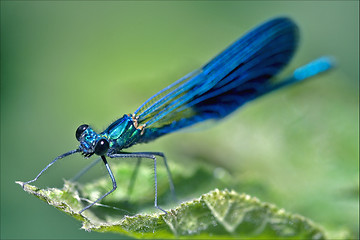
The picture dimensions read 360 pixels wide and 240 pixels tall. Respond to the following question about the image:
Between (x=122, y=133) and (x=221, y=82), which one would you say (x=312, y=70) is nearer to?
(x=221, y=82)

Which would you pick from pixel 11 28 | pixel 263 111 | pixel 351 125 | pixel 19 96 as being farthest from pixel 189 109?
pixel 11 28

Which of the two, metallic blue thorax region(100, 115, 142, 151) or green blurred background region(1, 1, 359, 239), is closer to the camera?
metallic blue thorax region(100, 115, 142, 151)

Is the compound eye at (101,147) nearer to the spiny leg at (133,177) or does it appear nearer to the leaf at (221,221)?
the spiny leg at (133,177)

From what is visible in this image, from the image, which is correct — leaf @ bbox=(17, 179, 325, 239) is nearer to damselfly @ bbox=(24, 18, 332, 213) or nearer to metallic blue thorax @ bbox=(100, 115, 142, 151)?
damselfly @ bbox=(24, 18, 332, 213)

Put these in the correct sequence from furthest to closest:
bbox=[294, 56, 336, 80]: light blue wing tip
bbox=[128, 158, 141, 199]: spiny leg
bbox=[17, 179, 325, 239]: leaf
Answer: bbox=[294, 56, 336, 80]: light blue wing tip → bbox=[128, 158, 141, 199]: spiny leg → bbox=[17, 179, 325, 239]: leaf

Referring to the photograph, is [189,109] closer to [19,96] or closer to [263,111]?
[263,111]

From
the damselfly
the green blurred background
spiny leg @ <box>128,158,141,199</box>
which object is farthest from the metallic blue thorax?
the green blurred background

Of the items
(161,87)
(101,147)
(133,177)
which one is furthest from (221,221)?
(161,87)
